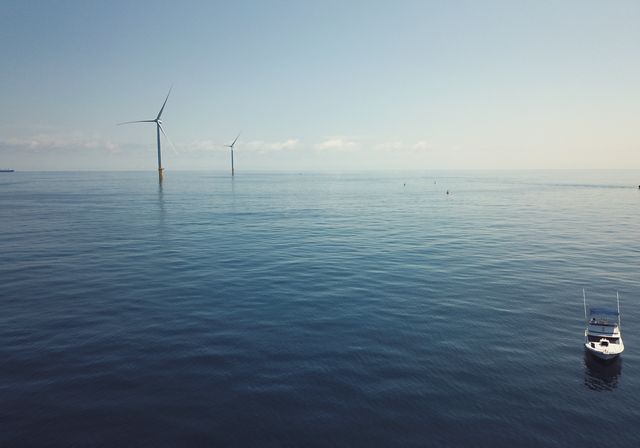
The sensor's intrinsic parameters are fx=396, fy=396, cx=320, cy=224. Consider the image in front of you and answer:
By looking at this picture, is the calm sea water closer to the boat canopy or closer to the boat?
the boat

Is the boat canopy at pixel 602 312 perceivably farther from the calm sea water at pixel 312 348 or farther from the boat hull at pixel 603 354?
the boat hull at pixel 603 354

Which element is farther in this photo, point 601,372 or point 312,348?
point 312,348

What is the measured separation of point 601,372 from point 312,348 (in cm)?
2128

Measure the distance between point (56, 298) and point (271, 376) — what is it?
30.8 m

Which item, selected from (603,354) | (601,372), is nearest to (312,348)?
(601,372)

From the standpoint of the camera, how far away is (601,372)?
94.2ft

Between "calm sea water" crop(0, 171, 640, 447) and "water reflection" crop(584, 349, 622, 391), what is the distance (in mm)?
152

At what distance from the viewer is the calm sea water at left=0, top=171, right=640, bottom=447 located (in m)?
22.8

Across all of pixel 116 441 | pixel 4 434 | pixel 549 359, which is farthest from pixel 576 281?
pixel 4 434

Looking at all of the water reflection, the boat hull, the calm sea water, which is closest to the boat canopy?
the calm sea water

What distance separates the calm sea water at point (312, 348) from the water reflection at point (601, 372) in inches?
6.0

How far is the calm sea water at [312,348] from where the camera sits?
22781 mm

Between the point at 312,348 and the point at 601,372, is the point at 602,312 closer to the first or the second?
the point at 601,372

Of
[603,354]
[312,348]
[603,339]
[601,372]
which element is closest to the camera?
[601,372]
